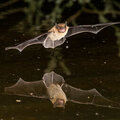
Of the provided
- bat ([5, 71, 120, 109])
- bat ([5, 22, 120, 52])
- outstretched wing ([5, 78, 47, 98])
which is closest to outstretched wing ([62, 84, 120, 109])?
bat ([5, 71, 120, 109])

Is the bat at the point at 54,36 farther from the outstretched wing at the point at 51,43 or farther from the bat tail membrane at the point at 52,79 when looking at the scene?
the bat tail membrane at the point at 52,79

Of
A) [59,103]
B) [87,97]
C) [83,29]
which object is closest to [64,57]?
[83,29]

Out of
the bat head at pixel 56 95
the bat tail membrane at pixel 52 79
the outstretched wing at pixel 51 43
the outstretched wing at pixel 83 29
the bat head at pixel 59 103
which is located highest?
the outstretched wing at pixel 83 29

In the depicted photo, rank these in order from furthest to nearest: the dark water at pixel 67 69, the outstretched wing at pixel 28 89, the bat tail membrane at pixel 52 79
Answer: the bat tail membrane at pixel 52 79 → the outstretched wing at pixel 28 89 → the dark water at pixel 67 69

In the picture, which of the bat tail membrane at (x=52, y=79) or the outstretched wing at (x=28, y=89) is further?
the bat tail membrane at (x=52, y=79)

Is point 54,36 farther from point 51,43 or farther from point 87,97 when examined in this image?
point 87,97

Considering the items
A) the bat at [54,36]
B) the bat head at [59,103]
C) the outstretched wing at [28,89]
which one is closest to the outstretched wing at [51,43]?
the bat at [54,36]

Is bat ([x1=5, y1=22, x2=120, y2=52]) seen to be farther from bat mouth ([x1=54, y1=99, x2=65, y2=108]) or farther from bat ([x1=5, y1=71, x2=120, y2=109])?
bat mouth ([x1=54, y1=99, x2=65, y2=108])

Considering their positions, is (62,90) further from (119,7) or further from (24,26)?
(119,7)

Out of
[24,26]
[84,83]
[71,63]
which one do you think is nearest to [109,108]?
[84,83]
